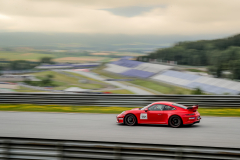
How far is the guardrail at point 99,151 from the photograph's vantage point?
176 inches

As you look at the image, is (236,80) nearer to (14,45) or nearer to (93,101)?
(93,101)

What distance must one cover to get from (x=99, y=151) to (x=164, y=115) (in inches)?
206

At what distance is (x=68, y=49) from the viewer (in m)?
18.4

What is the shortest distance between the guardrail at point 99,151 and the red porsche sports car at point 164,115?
15.7 feet

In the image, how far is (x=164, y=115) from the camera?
381 inches

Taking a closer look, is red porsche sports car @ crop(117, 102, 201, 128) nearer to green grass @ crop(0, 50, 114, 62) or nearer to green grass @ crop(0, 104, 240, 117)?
green grass @ crop(0, 104, 240, 117)

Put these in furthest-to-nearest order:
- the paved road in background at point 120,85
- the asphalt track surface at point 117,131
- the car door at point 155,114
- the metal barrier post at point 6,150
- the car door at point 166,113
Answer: the paved road in background at point 120,85, the car door at point 155,114, the car door at point 166,113, the asphalt track surface at point 117,131, the metal barrier post at point 6,150

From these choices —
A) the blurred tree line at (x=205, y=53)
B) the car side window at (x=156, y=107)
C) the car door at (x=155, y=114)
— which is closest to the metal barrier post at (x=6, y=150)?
the car door at (x=155, y=114)

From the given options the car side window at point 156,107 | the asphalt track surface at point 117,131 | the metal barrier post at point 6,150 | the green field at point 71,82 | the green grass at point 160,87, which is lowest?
the asphalt track surface at point 117,131

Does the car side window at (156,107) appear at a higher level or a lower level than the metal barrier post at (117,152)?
higher

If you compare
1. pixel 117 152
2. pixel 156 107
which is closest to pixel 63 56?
pixel 156 107

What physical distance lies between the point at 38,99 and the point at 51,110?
1812mm

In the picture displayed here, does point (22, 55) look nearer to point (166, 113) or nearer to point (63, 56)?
point (63, 56)

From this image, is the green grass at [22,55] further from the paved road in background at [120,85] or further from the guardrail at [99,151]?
the guardrail at [99,151]
